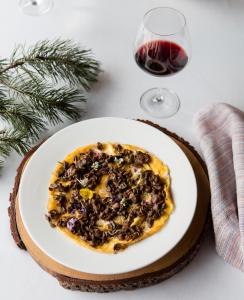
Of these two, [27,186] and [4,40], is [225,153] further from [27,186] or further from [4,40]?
[4,40]

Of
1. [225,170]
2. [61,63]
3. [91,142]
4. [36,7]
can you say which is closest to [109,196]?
[91,142]

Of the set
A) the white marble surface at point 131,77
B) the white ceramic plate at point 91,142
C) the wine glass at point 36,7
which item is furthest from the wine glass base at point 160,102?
the wine glass at point 36,7

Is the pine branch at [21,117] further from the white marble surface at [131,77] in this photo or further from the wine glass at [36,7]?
the wine glass at [36,7]

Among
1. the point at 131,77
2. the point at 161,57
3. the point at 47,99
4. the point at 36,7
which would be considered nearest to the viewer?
the point at 161,57

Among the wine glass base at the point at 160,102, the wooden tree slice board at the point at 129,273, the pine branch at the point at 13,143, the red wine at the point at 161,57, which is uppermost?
the red wine at the point at 161,57

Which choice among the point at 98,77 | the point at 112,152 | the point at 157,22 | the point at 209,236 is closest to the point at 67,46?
the point at 98,77

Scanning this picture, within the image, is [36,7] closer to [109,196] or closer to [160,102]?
[160,102]
